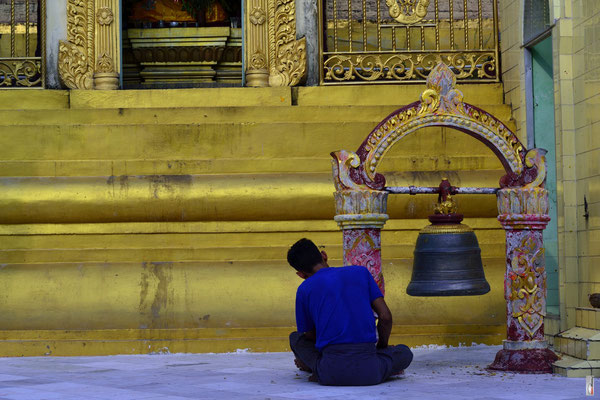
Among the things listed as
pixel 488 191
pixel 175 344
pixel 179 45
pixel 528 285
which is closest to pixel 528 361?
pixel 528 285

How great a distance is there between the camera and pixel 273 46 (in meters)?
10.6

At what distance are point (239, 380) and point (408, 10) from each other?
230 inches

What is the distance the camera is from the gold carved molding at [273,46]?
34.5 feet

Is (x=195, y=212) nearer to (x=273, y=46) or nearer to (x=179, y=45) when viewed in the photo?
(x=273, y=46)

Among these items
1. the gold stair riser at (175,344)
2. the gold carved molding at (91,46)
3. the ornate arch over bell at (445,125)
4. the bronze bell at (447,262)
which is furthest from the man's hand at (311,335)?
the gold carved molding at (91,46)

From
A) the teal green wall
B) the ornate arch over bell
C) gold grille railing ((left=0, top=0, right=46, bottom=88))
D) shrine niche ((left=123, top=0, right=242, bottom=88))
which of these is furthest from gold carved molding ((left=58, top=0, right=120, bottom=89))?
the ornate arch over bell

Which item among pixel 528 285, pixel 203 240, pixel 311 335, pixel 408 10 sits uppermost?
pixel 408 10

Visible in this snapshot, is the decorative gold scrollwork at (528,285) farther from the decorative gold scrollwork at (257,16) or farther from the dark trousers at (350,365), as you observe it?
the decorative gold scrollwork at (257,16)

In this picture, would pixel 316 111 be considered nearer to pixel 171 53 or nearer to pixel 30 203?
pixel 30 203

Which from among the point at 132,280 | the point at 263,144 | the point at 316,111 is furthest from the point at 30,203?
the point at 316,111

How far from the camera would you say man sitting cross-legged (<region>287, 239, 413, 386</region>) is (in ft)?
19.0

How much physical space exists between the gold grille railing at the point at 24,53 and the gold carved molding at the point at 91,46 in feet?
0.97

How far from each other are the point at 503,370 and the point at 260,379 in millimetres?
1582

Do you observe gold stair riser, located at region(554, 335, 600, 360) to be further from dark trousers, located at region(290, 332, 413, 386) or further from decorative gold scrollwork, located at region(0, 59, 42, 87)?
decorative gold scrollwork, located at region(0, 59, 42, 87)
